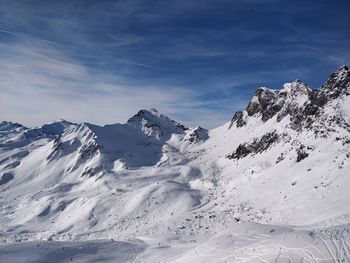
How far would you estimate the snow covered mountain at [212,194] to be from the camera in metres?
23.2

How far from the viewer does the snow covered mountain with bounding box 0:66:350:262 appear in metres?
23.2

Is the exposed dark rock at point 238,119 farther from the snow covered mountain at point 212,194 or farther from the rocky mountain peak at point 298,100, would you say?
the snow covered mountain at point 212,194

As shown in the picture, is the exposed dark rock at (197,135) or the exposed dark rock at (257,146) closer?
the exposed dark rock at (257,146)

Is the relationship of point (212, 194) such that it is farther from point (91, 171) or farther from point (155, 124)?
point (155, 124)

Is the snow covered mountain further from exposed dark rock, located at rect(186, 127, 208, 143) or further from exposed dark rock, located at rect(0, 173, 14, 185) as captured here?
exposed dark rock, located at rect(186, 127, 208, 143)

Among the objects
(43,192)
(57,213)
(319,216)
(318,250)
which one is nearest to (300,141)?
(319,216)

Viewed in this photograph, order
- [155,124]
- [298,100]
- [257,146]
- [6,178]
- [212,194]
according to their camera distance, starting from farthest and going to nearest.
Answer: [155,124] < [6,178] < [298,100] < [257,146] < [212,194]

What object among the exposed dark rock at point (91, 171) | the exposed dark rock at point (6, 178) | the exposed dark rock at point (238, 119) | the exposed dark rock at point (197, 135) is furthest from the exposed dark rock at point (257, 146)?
the exposed dark rock at point (6, 178)

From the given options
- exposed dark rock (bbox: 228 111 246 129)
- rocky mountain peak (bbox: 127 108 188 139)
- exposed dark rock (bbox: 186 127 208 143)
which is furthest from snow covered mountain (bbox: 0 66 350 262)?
rocky mountain peak (bbox: 127 108 188 139)

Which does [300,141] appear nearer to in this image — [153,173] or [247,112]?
[153,173]

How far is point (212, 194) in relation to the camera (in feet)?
212

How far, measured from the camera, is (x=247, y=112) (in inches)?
4717

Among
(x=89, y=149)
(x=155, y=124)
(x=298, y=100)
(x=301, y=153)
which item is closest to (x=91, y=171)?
(x=89, y=149)

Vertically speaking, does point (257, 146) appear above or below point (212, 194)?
above
